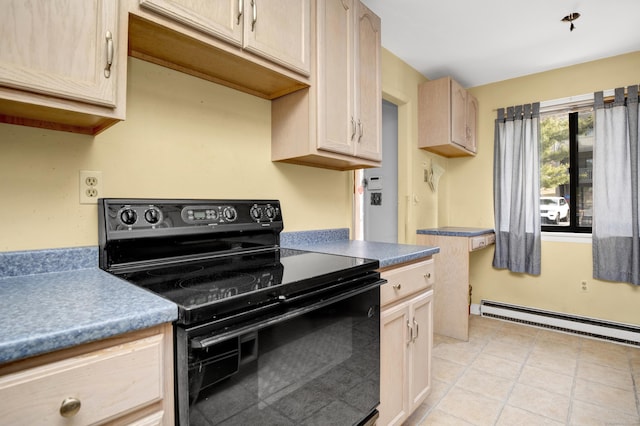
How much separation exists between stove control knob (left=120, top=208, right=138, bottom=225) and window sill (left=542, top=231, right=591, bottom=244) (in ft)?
11.5

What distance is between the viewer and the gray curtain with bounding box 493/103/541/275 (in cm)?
316

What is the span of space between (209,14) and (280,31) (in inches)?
12.9

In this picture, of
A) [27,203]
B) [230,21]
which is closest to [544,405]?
[230,21]

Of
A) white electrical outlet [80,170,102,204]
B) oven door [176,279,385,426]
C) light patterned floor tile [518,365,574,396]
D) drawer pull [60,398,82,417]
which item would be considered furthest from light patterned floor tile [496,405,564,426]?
white electrical outlet [80,170,102,204]

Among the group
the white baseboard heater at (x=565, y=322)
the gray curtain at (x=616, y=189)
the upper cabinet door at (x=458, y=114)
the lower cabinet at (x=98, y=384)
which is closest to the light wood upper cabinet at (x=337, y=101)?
the lower cabinet at (x=98, y=384)

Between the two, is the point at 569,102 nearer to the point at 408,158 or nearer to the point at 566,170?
the point at 566,170

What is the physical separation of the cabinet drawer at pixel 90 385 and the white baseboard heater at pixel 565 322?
11.6ft

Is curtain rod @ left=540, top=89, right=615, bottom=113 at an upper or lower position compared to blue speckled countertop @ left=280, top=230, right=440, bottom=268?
upper

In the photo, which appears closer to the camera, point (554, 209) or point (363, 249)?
point (363, 249)

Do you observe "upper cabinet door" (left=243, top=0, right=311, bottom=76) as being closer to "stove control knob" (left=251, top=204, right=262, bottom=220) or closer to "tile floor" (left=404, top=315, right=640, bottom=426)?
"stove control knob" (left=251, top=204, right=262, bottom=220)

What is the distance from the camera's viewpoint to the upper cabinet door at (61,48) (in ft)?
2.54

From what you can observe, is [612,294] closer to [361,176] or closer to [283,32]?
[361,176]

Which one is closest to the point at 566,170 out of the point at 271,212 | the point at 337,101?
the point at 337,101

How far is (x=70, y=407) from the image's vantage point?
0.59 meters
